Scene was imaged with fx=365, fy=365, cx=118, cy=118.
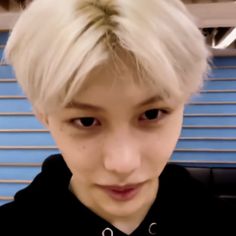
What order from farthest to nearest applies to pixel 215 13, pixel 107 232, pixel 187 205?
pixel 215 13
pixel 187 205
pixel 107 232

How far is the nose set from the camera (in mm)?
530

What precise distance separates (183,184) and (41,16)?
0.48m

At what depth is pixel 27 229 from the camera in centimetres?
69

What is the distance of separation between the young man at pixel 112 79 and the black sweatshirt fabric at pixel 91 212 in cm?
10

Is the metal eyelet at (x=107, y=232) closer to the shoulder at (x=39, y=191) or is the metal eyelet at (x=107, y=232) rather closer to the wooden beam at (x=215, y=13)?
the shoulder at (x=39, y=191)

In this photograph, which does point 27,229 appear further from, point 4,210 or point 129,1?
point 129,1

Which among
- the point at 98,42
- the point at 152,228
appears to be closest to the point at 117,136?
the point at 98,42

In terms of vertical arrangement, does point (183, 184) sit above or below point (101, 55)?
below

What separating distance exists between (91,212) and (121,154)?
20 cm

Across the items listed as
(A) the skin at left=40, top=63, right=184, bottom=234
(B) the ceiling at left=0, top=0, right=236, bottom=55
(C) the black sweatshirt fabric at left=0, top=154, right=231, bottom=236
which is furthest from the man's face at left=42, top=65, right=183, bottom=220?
(B) the ceiling at left=0, top=0, right=236, bottom=55

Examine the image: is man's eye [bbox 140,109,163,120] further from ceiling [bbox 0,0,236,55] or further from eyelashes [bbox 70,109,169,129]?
ceiling [bbox 0,0,236,55]

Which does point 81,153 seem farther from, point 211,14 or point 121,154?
point 211,14

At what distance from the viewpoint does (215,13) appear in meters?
2.02

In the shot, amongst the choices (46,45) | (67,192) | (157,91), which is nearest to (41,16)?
(46,45)
